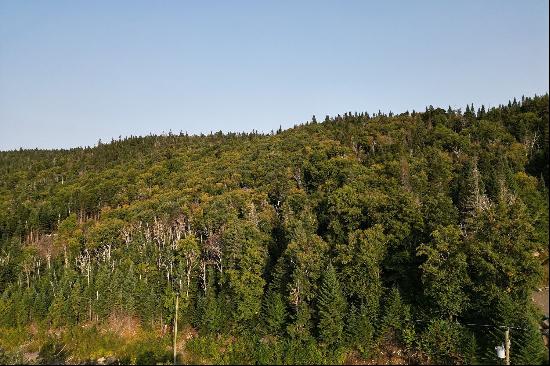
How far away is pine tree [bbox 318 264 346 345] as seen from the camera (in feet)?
144

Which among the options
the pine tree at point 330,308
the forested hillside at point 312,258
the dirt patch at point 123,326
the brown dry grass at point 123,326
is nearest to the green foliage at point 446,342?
the forested hillside at point 312,258

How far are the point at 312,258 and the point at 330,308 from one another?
22.9ft

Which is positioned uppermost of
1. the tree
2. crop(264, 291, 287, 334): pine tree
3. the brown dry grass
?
the tree

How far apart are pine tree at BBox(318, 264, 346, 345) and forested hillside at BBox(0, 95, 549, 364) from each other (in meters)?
0.20

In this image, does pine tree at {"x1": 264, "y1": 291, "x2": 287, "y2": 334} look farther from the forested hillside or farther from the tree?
the tree

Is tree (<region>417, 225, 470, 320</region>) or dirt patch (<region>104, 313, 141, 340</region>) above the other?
tree (<region>417, 225, 470, 320</region>)

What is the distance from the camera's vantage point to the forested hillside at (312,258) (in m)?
41.1

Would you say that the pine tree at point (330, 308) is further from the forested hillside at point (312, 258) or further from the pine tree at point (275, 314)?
the pine tree at point (275, 314)

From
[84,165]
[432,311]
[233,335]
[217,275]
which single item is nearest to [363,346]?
[432,311]

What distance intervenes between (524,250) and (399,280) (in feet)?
47.0

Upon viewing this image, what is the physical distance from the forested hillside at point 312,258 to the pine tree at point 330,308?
7.9 inches

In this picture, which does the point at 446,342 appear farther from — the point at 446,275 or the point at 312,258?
the point at 312,258

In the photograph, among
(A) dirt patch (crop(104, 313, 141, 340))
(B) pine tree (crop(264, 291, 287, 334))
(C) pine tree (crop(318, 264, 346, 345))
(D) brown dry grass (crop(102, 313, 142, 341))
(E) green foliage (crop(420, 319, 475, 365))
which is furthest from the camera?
(A) dirt patch (crop(104, 313, 141, 340))

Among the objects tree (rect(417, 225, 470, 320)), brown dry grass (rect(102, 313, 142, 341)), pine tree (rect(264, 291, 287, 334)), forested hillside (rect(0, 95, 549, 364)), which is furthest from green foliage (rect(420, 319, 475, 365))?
brown dry grass (rect(102, 313, 142, 341))
